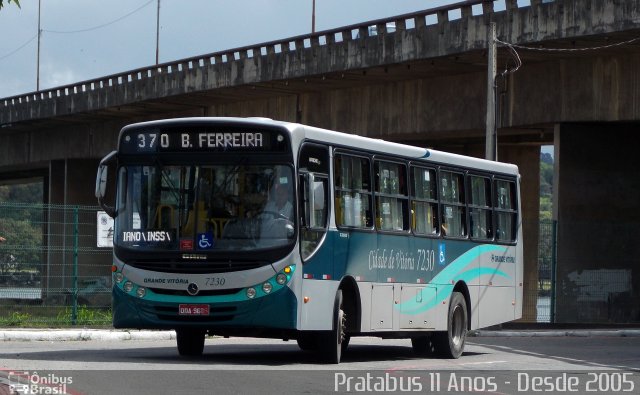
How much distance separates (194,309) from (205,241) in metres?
0.84

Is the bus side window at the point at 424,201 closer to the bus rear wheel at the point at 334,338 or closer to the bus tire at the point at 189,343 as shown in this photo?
the bus rear wheel at the point at 334,338

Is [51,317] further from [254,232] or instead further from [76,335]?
[254,232]

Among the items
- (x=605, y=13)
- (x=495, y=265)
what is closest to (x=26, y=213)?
(x=495, y=265)

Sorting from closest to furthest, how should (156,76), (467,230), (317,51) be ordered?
(467,230) < (317,51) < (156,76)

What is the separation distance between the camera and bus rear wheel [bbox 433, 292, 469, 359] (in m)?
21.4

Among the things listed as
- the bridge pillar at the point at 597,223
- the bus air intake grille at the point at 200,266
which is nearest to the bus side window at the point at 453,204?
the bus air intake grille at the point at 200,266

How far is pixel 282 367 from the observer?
1769 cm

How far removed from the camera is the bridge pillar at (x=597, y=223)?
37438 millimetres

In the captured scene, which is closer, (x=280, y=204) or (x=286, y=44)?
(x=280, y=204)

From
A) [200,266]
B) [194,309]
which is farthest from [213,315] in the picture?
[200,266]

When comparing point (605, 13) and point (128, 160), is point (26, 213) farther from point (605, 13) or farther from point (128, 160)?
point (605, 13)

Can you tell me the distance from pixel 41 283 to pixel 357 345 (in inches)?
257

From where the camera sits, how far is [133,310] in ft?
59.2

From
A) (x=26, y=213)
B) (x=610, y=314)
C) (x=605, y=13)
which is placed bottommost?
(x=610, y=314)
